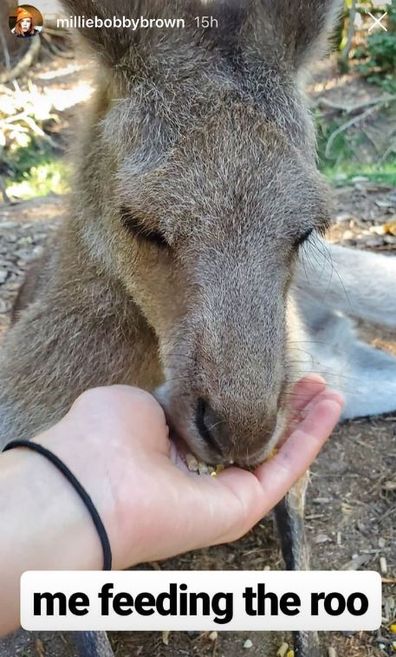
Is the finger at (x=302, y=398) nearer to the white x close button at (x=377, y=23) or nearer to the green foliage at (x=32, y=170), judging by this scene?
the white x close button at (x=377, y=23)

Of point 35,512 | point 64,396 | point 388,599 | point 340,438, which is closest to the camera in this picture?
point 35,512

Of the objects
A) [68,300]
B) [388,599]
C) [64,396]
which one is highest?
[68,300]

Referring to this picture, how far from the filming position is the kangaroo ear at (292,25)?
5.38ft

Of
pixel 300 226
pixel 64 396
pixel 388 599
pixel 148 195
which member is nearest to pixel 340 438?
pixel 388 599

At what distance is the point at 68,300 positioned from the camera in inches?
78.0

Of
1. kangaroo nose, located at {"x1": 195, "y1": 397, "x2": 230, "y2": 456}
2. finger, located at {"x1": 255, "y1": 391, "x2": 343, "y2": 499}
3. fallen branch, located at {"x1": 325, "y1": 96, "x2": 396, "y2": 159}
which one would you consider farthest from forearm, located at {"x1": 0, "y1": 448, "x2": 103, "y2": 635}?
fallen branch, located at {"x1": 325, "y1": 96, "x2": 396, "y2": 159}

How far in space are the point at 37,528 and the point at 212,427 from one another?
0.35 m

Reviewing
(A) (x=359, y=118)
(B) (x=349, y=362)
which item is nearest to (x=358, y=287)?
(B) (x=349, y=362)

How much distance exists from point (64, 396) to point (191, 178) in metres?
0.76

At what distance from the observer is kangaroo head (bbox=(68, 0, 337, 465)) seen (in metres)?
1.41

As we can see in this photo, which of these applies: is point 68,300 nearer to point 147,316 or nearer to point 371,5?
point 147,316

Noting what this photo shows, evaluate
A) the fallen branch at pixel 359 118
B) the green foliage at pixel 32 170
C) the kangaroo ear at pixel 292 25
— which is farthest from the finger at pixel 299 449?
the fallen branch at pixel 359 118

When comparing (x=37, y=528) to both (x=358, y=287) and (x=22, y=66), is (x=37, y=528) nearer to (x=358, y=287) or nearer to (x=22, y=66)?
(x=22, y=66)
